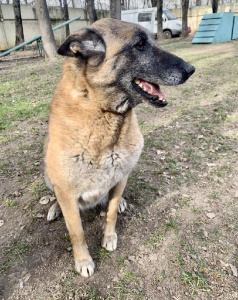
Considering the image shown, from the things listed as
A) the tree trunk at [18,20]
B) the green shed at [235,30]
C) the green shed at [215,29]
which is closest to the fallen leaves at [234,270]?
the green shed at [215,29]

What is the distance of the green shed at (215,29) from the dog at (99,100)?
13256 millimetres

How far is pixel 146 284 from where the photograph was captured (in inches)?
77.9

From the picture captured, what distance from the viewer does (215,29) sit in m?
13.5

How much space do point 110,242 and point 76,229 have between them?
0.38 meters

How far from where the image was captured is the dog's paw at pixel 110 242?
2.24 meters

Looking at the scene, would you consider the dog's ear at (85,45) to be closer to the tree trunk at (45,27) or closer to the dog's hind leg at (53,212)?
the dog's hind leg at (53,212)

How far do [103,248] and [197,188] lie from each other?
1.39 meters

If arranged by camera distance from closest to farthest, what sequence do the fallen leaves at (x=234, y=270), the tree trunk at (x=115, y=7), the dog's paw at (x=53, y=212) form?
the fallen leaves at (x=234, y=270) → the dog's paw at (x=53, y=212) → the tree trunk at (x=115, y=7)

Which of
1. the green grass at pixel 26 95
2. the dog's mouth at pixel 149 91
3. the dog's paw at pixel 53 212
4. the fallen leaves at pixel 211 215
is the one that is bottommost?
the fallen leaves at pixel 211 215

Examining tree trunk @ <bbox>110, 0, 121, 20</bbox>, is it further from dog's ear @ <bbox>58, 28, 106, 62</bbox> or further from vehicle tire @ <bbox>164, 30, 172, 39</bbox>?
vehicle tire @ <bbox>164, 30, 172, 39</bbox>

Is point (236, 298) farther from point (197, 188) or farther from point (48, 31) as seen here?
point (48, 31)

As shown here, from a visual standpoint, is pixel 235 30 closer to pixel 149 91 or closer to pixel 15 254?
pixel 149 91

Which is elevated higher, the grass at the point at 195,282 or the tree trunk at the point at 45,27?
the tree trunk at the point at 45,27

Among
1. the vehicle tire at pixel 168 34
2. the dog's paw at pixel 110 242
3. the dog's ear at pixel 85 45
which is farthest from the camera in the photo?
the vehicle tire at pixel 168 34
